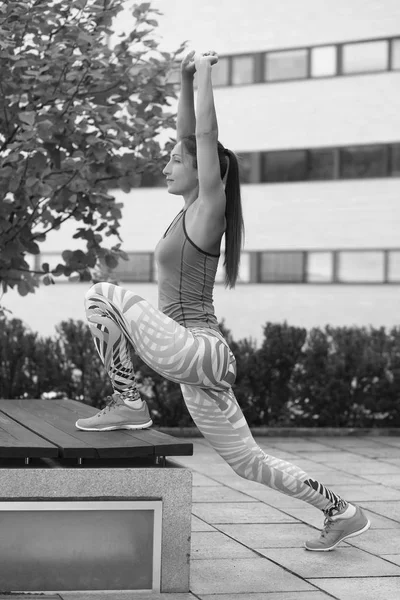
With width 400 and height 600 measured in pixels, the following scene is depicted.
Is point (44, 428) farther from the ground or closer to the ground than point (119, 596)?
farther from the ground

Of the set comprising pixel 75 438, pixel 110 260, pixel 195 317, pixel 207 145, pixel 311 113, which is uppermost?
pixel 311 113

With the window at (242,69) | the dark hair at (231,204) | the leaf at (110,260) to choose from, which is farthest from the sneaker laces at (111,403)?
the window at (242,69)

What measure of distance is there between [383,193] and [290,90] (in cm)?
376

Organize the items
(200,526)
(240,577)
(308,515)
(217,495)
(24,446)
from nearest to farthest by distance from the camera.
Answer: (24,446)
(240,577)
(200,526)
(308,515)
(217,495)

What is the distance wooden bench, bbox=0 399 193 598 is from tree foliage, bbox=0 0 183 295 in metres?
3.76

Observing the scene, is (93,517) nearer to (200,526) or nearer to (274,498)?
(200,526)

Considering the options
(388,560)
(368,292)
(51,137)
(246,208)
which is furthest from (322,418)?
(246,208)

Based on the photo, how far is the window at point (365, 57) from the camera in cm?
2652

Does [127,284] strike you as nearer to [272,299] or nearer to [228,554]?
[272,299]

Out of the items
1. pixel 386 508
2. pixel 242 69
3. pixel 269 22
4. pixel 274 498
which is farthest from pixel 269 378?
pixel 269 22

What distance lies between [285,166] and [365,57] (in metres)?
3.35

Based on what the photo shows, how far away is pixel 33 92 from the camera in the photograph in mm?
9055

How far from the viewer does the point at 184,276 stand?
540cm

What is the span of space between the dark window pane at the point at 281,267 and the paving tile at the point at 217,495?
19149 mm
